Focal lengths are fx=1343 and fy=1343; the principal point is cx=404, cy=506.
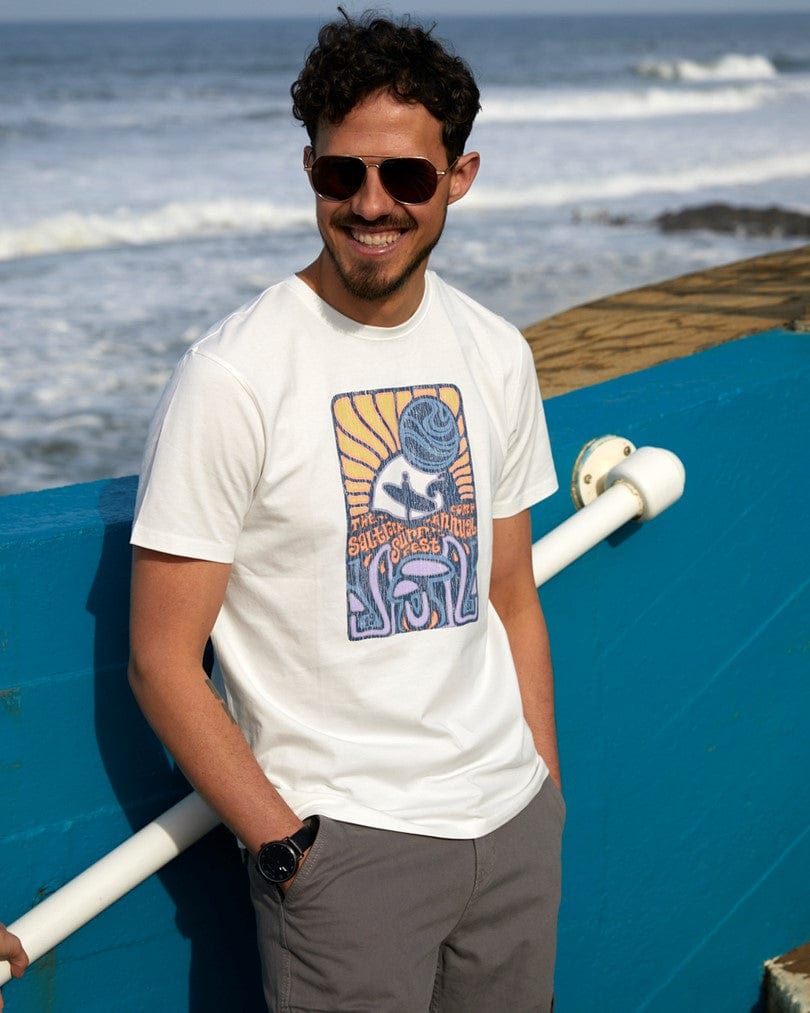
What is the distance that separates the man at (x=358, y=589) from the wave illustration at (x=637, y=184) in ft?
63.3

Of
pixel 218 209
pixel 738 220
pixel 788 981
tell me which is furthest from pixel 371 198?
pixel 218 209

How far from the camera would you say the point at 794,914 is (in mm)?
3137

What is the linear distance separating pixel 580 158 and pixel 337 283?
2624 cm

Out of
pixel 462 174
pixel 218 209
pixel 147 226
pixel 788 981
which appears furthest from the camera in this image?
pixel 218 209

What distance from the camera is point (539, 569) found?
7.38 ft

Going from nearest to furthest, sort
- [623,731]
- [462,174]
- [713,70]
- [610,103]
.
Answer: [462,174] < [623,731] < [610,103] < [713,70]

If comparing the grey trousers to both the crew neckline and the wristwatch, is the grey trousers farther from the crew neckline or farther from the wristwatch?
the crew neckline

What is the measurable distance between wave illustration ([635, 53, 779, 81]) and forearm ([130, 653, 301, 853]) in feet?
177

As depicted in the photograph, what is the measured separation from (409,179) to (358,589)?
58 centimetres

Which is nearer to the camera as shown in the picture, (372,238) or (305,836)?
(305,836)

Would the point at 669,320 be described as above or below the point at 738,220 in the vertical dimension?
below

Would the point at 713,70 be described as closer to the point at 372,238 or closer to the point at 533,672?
the point at 533,672

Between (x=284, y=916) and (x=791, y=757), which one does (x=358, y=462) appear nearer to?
(x=284, y=916)

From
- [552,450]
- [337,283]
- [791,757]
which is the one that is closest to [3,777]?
[337,283]
